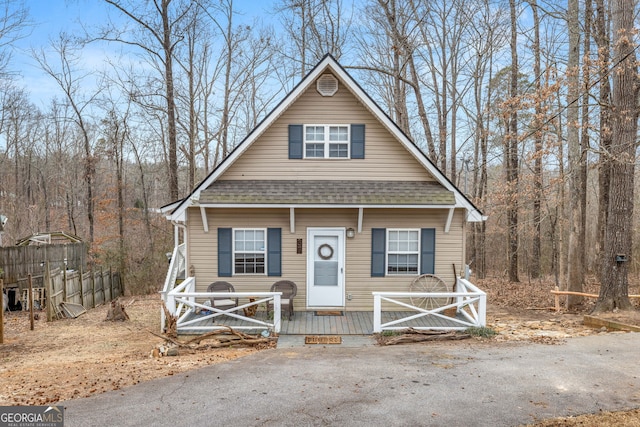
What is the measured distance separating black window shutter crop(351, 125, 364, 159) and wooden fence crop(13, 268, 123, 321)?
10201mm

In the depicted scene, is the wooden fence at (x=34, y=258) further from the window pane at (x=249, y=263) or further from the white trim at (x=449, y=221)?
the white trim at (x=449, y=221)

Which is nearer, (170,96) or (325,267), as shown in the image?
(325,267)

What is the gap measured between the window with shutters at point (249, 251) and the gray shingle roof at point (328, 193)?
41.5 inches

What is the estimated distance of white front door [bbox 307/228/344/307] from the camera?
36.3 feet

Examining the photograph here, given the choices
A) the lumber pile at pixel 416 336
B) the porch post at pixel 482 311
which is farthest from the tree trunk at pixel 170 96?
the porch post at pixel 482 311

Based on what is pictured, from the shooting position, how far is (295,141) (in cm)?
1126

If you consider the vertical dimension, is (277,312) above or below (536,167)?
below

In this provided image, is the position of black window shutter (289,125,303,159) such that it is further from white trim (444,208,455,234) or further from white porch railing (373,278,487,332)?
white porch railing (373,278,487,332)

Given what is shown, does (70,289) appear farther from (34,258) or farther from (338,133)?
(338,133)

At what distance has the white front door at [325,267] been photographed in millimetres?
11070

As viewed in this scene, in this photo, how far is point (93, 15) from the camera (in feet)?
60.6

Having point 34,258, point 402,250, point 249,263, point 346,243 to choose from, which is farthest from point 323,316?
point 34,258

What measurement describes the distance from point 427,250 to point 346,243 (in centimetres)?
213

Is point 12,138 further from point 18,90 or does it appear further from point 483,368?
point 483,368
